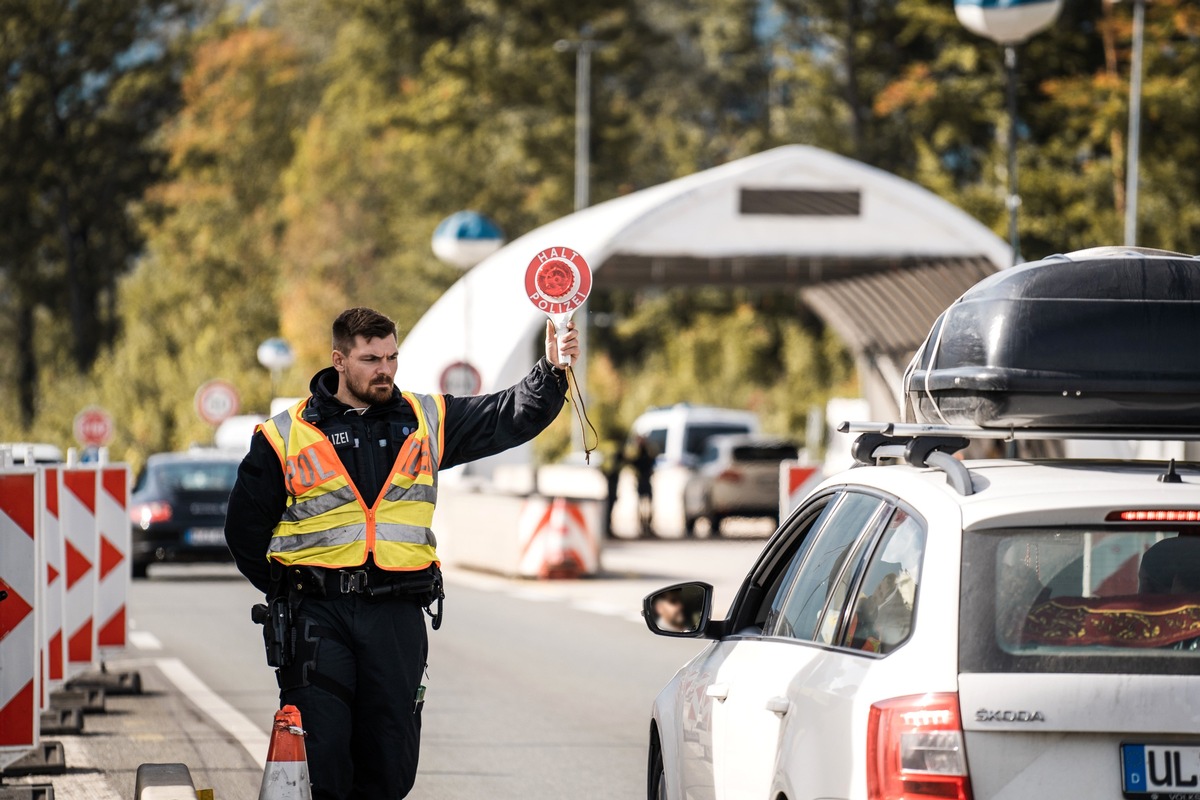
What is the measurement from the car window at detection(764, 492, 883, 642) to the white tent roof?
24.9 m

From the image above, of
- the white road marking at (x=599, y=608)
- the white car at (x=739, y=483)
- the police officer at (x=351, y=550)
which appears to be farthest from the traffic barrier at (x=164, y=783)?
the white car at (x=739, y=483)

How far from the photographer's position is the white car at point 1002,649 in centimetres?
453

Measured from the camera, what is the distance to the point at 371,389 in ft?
21.5

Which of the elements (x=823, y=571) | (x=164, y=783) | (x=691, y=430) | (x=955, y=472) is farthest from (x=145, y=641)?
(x=691, y=430)

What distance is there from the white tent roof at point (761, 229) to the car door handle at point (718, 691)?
81.7ft

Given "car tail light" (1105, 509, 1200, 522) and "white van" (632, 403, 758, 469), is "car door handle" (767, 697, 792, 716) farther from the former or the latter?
"white van" (632, 403, 758, 469)

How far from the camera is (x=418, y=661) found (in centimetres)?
650

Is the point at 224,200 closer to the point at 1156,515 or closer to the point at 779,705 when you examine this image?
the point at 779,705

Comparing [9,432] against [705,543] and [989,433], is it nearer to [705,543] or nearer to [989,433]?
[705,543]

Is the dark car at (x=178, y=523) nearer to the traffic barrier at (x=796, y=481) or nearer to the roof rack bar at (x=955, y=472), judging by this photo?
the traffic barrier at (x=796, y=481)

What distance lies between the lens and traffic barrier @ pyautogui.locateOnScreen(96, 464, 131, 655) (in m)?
13.6

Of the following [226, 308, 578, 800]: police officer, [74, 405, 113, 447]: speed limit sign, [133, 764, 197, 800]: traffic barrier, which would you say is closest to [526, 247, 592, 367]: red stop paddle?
[226, 308, 578, 800]: police officer

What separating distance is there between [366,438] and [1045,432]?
204 centimetres

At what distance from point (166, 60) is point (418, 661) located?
64.2 meters
